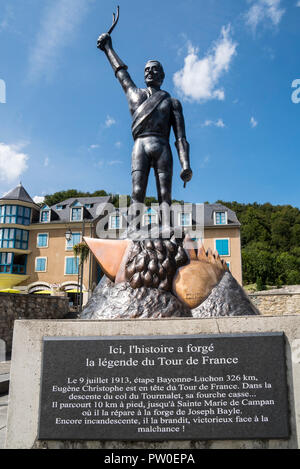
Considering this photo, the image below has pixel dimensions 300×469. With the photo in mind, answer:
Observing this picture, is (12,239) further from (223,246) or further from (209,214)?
(223,246)

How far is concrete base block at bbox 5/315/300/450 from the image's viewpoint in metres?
2.47

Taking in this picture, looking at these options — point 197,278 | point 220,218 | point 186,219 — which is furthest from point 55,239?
point 197,278

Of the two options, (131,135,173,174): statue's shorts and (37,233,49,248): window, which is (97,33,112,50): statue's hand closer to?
(131,135,173,174): statue's shorts

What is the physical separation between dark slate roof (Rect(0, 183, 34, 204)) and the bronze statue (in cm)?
2718

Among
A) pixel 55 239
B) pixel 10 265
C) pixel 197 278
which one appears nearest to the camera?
pixel 197 278

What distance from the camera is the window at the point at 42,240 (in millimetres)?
29578

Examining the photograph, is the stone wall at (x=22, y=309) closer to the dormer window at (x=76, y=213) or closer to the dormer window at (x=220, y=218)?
the dormer window at (x=76, y=213)

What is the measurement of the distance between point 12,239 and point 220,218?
16.1 m

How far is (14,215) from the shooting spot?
29859 mm

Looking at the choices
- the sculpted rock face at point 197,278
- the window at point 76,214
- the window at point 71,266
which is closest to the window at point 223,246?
the window at point 71,266

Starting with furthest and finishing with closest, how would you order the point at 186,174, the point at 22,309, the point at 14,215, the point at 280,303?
1. the point at 14,215
2. the point at 280,303
3. the point at 22,309
4. the point at 186,174

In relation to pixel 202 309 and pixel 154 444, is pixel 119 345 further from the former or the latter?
pixel 202 309

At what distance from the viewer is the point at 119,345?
2.66 meters
